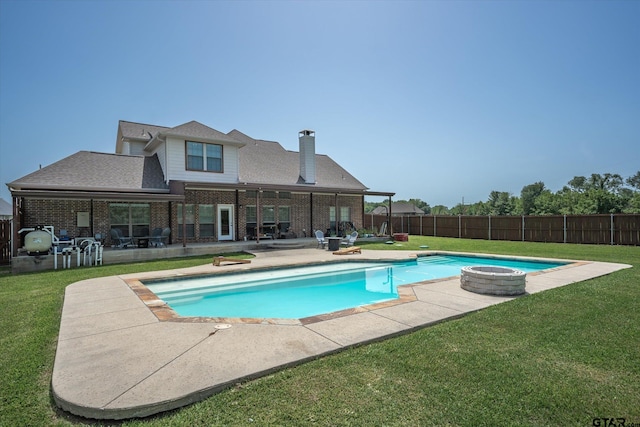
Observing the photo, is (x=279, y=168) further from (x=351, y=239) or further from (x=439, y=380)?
(x=439, y=380)

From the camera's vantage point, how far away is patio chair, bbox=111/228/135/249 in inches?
548

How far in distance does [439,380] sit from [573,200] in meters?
59.7

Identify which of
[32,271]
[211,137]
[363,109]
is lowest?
[32,271]

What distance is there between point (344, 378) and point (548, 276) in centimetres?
792

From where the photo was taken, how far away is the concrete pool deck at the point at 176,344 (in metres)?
2.97

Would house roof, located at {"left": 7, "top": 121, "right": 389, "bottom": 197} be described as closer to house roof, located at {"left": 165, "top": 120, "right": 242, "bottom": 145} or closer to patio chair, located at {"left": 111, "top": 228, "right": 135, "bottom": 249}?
house roof, located at {"left": 165, "top": 120, "right": 242, "bottom": 145}

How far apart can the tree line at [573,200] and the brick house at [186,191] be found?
34222 mm

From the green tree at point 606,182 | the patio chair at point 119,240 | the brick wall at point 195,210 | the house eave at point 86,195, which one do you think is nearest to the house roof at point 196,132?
the brick wall at point 195,210

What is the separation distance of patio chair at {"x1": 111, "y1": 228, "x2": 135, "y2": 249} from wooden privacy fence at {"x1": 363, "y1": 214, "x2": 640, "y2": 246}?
18.7 m

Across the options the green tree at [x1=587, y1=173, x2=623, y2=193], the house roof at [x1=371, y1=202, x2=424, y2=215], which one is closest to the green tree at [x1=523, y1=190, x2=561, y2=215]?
the green tree at [x1=587, y1=173, x2=623, y2=193]

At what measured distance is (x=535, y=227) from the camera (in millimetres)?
20781

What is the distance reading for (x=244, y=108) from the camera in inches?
762

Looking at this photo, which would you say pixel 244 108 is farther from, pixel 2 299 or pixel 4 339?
pixel 4 339

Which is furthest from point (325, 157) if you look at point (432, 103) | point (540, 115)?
point (540, 115)
